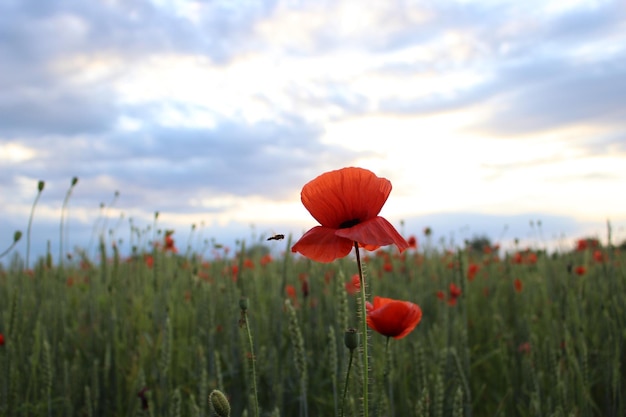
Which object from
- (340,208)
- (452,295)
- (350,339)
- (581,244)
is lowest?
(452,295)

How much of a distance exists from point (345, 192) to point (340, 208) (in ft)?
0.11

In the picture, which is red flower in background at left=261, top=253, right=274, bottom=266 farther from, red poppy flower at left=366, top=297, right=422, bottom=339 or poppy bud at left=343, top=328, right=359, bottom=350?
poppy bud at left=343, top=328, right=359, bottom=350

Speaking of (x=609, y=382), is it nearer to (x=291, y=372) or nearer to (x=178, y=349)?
(x=291, y=372)

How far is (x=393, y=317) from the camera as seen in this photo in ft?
4.22

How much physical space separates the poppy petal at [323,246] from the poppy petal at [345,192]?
4cm

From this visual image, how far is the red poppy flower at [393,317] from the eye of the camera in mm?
1277

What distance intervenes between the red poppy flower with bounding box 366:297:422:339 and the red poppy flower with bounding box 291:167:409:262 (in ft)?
0.84

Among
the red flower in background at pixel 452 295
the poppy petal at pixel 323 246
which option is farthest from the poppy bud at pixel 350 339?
the red flower in background at pixel 452 295

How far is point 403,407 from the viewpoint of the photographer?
7.32 feet

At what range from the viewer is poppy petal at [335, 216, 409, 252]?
99 centimetres

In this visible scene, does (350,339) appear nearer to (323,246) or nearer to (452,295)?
(323,246)

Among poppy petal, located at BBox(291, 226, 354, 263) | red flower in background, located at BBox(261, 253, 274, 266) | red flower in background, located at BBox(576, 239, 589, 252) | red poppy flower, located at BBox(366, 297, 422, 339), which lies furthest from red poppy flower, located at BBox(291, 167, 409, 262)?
red flower in background, located at BBox(576, 239, 589, 252)

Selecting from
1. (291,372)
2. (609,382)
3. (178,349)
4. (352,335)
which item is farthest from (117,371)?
(609,382)

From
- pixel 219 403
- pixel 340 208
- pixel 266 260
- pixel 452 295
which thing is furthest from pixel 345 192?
pixel 266 260
